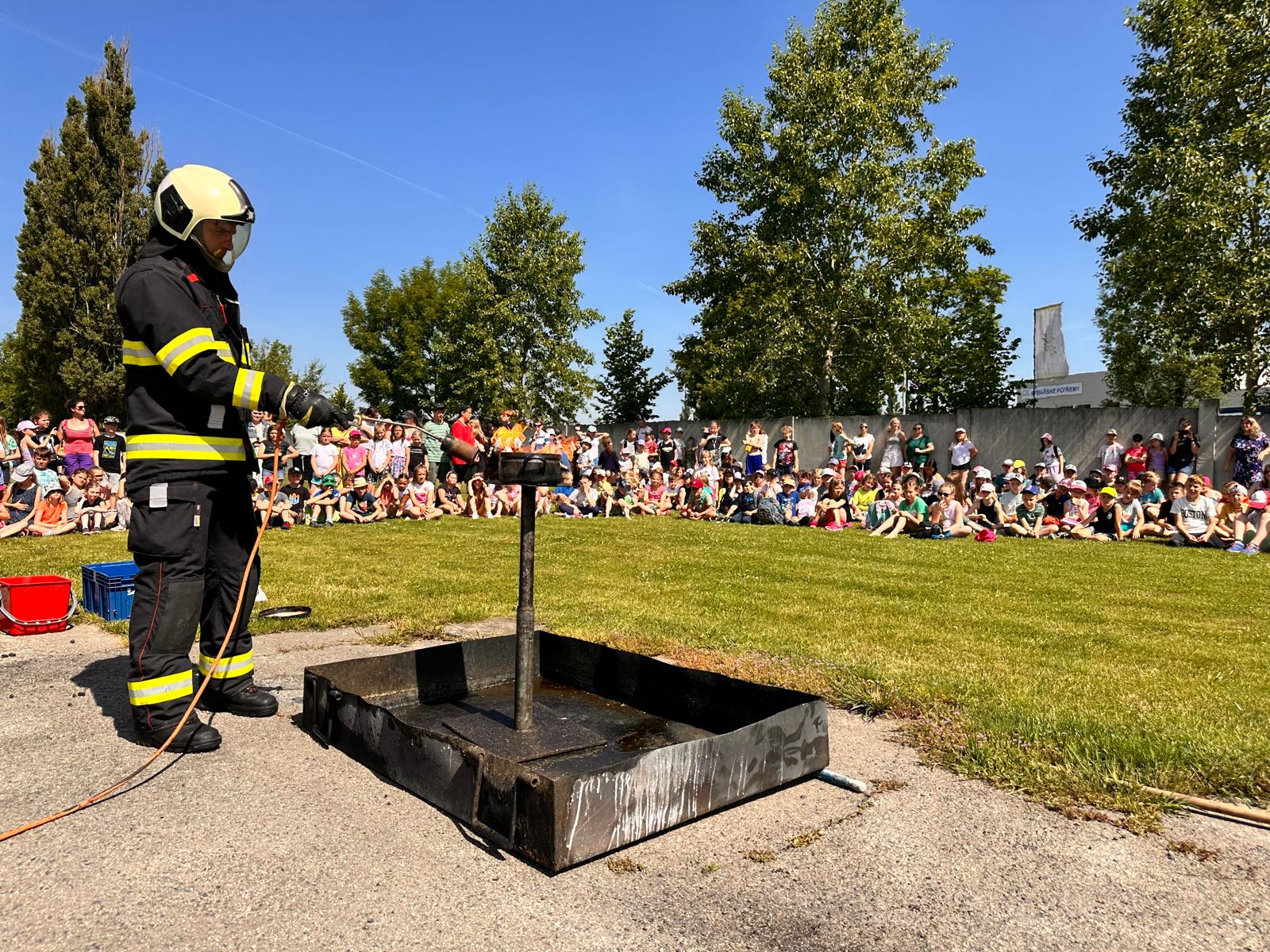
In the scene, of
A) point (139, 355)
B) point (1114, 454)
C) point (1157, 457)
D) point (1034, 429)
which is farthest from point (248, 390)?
point (1034, 429)

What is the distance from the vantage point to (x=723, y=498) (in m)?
19.3

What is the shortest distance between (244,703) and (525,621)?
1.55 metres

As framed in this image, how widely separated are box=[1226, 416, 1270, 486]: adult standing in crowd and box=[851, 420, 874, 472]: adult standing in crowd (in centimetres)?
701

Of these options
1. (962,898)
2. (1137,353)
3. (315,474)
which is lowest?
(962,898)

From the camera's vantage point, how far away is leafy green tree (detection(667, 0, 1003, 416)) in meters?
30.8

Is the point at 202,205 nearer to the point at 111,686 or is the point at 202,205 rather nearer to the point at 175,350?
the point at 175,350

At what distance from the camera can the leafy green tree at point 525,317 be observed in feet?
132

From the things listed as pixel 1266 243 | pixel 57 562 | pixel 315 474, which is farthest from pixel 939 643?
pixel 1266 243

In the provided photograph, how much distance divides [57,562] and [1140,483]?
1673 cm

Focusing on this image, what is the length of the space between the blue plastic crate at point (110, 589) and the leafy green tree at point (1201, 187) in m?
26.0

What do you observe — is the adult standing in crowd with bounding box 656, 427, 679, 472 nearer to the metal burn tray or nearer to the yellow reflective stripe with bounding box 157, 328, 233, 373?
the metal burn tray

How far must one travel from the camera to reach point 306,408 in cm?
360

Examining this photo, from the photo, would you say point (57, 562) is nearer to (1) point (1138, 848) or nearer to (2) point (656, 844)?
(2) point (656, 844)

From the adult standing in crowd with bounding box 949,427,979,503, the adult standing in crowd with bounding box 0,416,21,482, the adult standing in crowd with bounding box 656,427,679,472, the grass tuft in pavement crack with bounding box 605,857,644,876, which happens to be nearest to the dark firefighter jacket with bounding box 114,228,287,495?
the grass tuft in pavement crack with bounding box 605,857,644,876
